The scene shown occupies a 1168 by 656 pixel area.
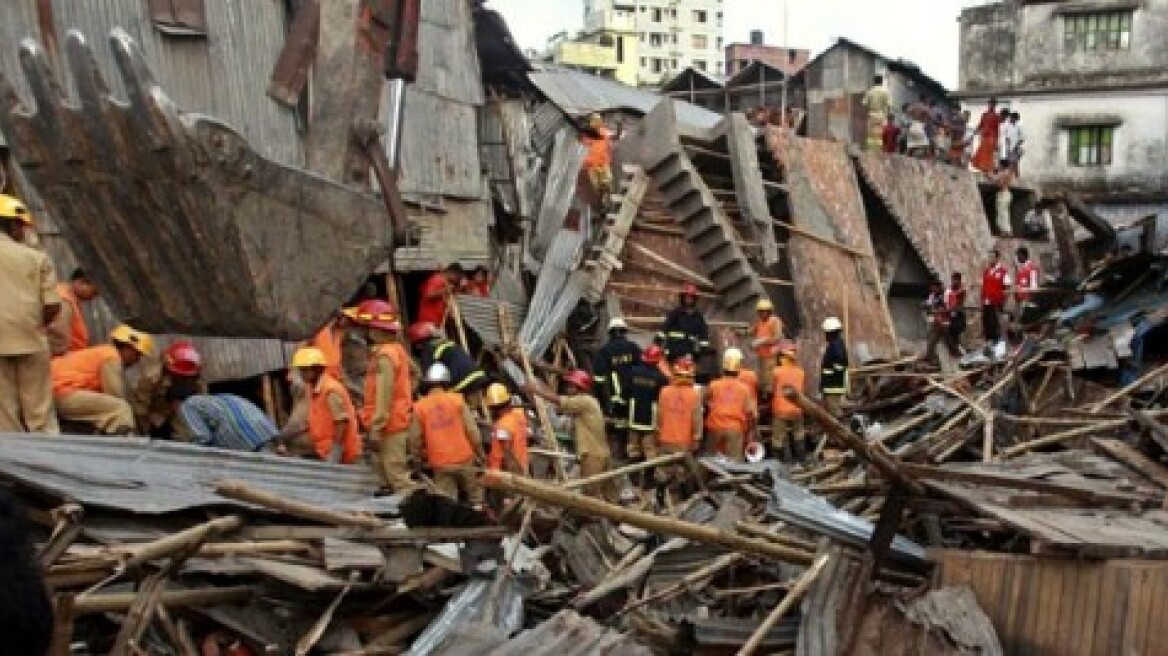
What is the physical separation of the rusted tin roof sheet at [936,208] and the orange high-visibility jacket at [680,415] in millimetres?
9035

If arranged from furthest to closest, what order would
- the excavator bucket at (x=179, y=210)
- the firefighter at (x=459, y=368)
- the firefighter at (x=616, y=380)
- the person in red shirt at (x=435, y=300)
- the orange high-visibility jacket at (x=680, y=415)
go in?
the person in red shirt at (x=435, y=300), the firefighter at (x=616, y=380), the orange high-visibility jacket at (x=680, y=415), the firefighter at (x=459, y=368), the excavator bucket at (x=179, y=210)

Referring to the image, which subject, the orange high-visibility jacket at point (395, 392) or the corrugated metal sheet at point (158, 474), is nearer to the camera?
the corrugated metal sheet at point (158, 474)

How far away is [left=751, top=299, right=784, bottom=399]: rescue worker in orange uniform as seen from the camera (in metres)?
14.7

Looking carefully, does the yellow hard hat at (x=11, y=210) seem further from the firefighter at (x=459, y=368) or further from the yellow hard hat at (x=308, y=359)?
the firefighter at (x=459, y=368)

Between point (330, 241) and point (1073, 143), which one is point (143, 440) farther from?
point (1073, 143)

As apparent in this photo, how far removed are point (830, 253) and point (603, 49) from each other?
1927 inches

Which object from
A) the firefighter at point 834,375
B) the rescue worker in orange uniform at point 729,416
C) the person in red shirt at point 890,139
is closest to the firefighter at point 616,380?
the rescue worker in orange uniform at point 729,416

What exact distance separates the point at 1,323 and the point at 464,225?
7.94 meters

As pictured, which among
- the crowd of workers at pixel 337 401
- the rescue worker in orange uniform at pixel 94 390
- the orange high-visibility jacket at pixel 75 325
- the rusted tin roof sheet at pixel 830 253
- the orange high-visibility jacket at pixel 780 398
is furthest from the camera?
the rusted tin roof sheet at pixel 830 253

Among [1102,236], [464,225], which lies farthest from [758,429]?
[1102,236]

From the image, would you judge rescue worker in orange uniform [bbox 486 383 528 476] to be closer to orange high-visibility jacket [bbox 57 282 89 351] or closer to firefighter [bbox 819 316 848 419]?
orange high-visibility jacket [bbox 57 282 89 351]

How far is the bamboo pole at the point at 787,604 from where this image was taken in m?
5.40

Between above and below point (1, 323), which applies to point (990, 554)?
below

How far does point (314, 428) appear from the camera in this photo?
8.73 metres
